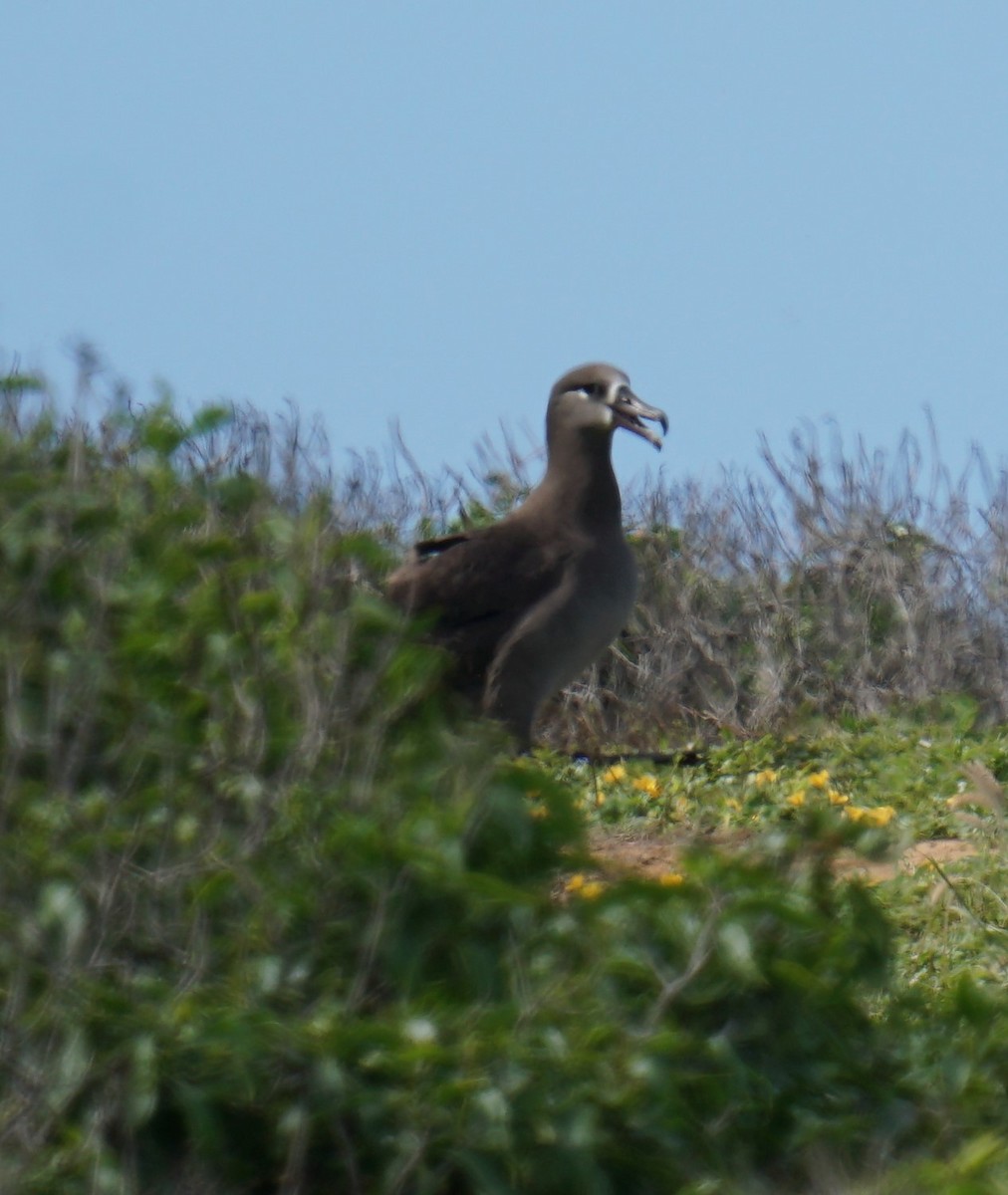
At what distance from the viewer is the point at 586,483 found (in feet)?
26.1

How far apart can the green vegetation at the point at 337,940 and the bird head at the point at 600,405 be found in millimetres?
4329

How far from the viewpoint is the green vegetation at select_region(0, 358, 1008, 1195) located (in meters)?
3.14

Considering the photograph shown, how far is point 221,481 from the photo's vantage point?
3701mm

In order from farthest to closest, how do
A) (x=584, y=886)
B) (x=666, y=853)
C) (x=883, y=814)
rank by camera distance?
(x=666, y=853) < (x=883, y=814) < (x=584, y=886)

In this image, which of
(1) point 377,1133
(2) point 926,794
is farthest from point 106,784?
(2) point 926,794

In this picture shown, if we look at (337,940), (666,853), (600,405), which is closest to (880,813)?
(666,853)

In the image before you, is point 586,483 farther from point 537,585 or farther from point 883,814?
point 883,814

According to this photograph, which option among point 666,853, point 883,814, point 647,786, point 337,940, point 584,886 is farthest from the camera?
point 647,786

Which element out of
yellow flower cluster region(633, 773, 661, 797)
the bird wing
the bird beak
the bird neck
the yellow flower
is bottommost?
the yellow flower

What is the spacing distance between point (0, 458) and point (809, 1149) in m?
1.77

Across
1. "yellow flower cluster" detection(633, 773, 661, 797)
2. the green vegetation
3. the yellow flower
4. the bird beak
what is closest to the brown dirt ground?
the yellow flower

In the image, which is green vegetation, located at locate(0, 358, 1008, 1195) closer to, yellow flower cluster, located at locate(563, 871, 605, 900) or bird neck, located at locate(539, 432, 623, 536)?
yellow flower cluster, located at locate(563, 871, 605, 900)

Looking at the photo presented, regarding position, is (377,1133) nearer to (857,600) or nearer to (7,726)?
(7,726)

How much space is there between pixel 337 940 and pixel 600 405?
4955 millimetres
